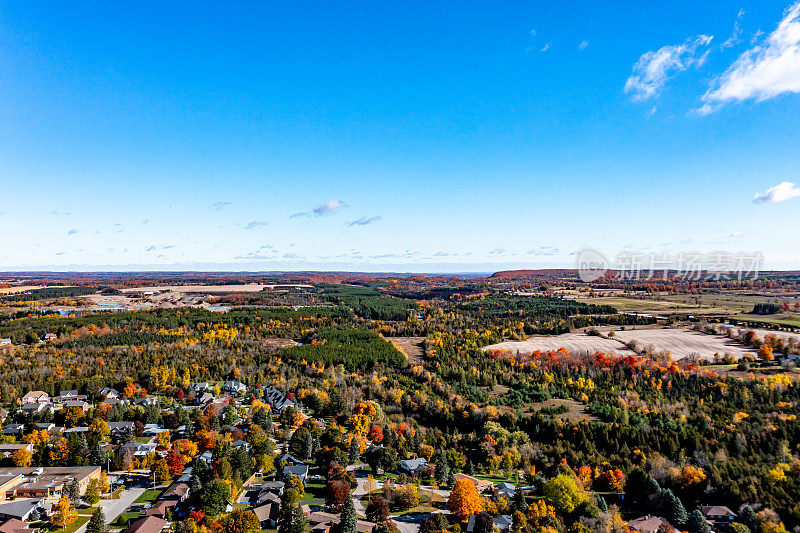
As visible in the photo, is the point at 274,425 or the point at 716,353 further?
the point at 716,353

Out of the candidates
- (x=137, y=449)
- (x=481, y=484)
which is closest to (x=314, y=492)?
(x=481, y=484)

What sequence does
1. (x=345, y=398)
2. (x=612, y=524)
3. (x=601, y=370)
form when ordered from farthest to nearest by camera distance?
(x=601, y=370), (x=345, y=398), (x=612, y=524)

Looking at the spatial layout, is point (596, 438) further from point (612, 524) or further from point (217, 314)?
point (217, 314)

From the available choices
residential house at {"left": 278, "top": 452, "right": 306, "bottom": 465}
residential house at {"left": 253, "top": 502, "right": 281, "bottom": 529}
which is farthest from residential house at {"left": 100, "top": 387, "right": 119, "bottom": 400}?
residential house at {"left": 253, "top": 502, "right": 281, "bottom": 529}

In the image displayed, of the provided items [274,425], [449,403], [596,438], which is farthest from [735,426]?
[274,425]

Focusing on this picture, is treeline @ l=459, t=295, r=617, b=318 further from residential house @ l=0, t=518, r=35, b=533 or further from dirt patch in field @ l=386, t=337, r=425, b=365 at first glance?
residential house @ l=0, t=518, r=35, b=533

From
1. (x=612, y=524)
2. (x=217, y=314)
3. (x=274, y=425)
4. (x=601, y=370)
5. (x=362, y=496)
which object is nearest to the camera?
(x=612, y=524)
